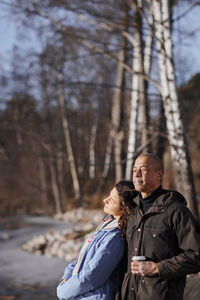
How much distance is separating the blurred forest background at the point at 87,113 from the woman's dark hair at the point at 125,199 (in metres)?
2.31

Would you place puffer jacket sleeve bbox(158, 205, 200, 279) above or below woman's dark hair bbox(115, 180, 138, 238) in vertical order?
below

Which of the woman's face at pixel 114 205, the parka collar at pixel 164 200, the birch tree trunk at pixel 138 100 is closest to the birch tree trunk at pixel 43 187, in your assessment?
the birch tree trunk at pixel 138 100

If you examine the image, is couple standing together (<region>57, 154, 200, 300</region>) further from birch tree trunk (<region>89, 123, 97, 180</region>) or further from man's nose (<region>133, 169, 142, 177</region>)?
birch tree trunk (<region>89, 123, 97, 180</region>)

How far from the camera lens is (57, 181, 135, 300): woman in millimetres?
2293

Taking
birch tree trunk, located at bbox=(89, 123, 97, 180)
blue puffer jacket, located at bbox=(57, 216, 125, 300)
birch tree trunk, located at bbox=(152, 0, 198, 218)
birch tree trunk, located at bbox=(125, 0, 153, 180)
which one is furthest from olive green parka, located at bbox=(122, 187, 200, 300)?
birch tree trunk, located at bbox=(89, 123, 97, 180)

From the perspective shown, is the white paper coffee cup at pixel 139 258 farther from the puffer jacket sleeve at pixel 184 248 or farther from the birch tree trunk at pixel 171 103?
the birch tree trunk at pixel 171 103

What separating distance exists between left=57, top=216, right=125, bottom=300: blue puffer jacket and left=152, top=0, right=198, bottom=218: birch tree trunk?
245 cm

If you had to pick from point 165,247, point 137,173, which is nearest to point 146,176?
point 137,173

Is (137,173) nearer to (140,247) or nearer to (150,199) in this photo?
(150,199)

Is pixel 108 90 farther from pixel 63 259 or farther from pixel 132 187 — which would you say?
pixel 132 187

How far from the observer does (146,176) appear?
232 cm

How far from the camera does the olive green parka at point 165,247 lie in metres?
2.10

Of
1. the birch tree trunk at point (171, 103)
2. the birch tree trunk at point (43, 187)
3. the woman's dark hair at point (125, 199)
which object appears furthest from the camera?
the birch tree trunk at point (43, 187)

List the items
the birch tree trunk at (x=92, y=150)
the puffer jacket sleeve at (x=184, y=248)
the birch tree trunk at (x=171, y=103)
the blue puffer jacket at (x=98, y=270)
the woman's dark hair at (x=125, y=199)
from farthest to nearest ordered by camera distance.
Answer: the birch tree trunk at (x=92, y=150)
the birch tree trunk at (x=171, y=103)
the woman's dark hair at (x=125, y=199)
the blue puffer jacket at (x=98, y=270)
the puffer jacket sleeve at (x=184, y=248)
